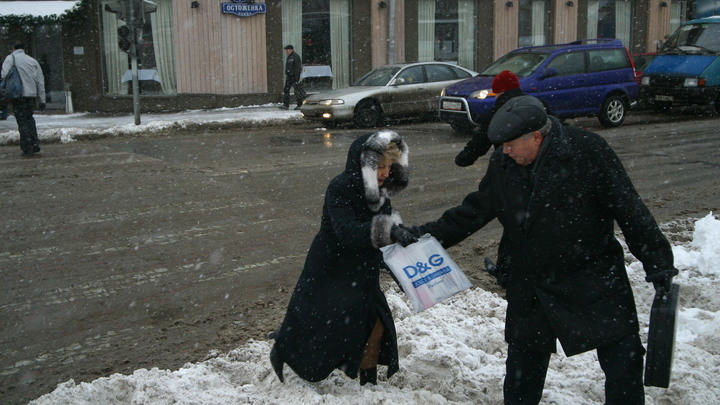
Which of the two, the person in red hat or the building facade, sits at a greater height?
the building facade

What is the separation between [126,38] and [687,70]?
43.5ft

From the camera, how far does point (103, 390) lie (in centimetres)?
398

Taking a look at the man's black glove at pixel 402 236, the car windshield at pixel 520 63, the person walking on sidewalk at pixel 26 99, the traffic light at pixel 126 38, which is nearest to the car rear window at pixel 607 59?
the car windshield at pixel 520 63

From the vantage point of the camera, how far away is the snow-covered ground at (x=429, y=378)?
3895 millimetres

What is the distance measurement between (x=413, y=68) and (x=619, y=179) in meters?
15.3

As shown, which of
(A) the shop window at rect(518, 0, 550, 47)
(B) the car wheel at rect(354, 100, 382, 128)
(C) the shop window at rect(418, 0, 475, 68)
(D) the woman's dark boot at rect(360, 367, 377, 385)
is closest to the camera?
(D) the woman's dark boot at rect(360, 367, 377, 385)

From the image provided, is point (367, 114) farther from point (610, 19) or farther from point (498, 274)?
point (610, 19)

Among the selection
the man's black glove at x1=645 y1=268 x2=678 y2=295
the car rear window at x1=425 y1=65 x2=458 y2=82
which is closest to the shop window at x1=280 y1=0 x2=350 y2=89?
the car rear window at x1=425 y1=65 x2=458 y2=82

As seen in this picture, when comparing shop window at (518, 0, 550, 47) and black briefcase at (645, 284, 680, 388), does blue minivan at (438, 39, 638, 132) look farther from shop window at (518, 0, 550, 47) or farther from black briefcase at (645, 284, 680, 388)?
black briefcase at (645, 284, 680, 388)

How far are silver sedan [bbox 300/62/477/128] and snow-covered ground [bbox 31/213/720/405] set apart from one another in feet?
40.6

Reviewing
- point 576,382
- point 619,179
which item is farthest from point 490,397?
point 619,179

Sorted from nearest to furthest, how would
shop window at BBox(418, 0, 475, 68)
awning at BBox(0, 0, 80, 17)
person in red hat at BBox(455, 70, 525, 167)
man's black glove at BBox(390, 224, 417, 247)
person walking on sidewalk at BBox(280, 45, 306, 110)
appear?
man's black glove at BBox(390, 224, 417, 247) → person in red hat at BBox(455, 70, 525, 167) → awning at BBox(0, 0, 80, 17) → person walking on sidewalk at BBox(280, 45, 306, 110) → shop window at BBox(418, 0, 475, 68)

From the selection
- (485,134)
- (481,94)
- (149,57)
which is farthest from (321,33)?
(485,134)

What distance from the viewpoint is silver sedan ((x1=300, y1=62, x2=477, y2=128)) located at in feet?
55.9
